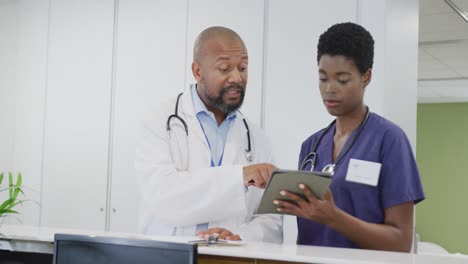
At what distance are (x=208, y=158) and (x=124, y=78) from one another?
173 centimetres

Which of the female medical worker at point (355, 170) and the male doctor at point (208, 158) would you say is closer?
the female medical worker at point (355, 170)

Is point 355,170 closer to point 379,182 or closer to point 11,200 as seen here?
point 379,182

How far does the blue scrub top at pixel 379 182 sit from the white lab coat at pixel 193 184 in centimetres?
31

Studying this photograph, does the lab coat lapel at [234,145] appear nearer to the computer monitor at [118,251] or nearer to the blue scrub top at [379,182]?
the blue scrub top at [379,182]

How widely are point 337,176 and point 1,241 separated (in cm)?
109

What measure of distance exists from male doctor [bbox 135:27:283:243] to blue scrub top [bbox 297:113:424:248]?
252 millimetres

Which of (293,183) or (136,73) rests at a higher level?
(136,73)

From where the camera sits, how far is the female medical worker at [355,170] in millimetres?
1832

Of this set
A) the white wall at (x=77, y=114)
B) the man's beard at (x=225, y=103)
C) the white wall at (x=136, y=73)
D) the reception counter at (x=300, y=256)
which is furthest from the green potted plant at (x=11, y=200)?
the reception counter at (x=300, y=256)

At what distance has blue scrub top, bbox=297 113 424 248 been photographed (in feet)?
6.21

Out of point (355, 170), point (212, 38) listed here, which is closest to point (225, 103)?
point (212, 38)

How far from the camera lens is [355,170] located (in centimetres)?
190

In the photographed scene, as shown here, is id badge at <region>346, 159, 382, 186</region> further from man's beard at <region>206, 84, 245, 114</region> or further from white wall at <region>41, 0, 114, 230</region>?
white wall at <region>41, 0, 114, 230</region>

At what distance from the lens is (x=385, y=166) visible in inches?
75.4
